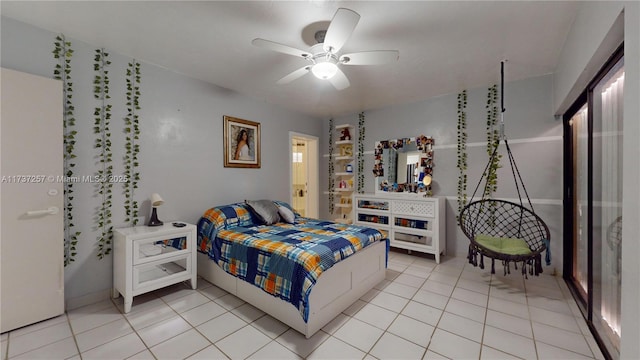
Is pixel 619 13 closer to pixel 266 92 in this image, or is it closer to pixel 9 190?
pixel 266 92

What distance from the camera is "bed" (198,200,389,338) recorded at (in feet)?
6.49

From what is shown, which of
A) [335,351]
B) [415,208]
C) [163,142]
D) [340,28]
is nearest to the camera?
[340,28]

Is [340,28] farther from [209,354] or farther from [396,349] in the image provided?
[209,354]

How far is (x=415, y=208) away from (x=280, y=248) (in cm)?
234

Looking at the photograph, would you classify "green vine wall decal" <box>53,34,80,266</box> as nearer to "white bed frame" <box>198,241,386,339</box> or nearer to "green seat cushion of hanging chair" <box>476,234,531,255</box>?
"white bed frame" <box>198,241,386,339</box>

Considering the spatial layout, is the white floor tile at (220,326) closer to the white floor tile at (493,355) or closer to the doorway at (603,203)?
the white floor tile at (493,355)

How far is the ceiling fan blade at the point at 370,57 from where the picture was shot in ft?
6.36

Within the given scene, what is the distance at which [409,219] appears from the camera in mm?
3822

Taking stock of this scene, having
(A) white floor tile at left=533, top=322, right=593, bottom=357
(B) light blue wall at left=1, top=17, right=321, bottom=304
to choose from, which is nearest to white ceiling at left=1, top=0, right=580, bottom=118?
(B) light blue wall at left=1, top=17, right=321, bottom=304

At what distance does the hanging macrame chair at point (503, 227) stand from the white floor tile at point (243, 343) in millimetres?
2313

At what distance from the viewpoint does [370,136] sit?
15.3 ft

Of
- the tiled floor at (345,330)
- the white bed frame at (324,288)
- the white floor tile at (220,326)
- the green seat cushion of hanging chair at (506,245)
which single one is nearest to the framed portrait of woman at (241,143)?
the white bed frame at (324,288)

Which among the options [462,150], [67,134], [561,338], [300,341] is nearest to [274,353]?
[300,341]

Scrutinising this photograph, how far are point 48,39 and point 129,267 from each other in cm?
214
